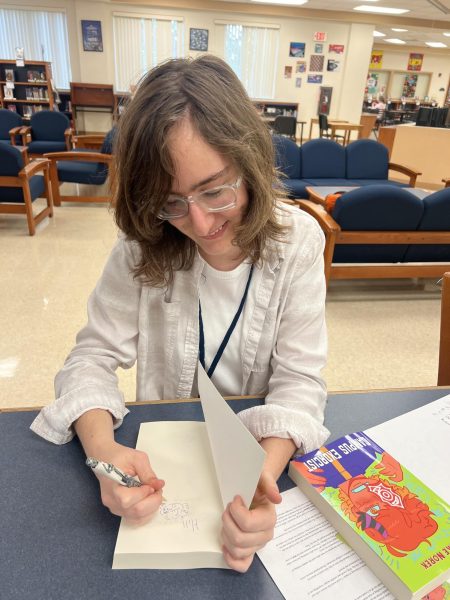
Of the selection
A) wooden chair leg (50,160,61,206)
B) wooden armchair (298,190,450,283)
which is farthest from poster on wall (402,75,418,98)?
wooden armchair (298,190,450,283)

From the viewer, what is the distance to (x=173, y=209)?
0.77m

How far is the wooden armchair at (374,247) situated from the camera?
2.85 m

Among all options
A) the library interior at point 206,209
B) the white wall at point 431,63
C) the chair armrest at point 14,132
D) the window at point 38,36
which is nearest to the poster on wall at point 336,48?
the library interior at point 206,209

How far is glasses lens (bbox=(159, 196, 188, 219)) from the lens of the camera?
0.75 m

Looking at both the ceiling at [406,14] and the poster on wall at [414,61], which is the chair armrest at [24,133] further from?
the poster on wall at [414,61]

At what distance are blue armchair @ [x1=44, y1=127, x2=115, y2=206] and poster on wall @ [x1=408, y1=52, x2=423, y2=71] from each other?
45.6 ft

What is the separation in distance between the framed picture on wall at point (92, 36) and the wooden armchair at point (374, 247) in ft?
24.3

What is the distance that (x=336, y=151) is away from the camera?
4910 millimetres

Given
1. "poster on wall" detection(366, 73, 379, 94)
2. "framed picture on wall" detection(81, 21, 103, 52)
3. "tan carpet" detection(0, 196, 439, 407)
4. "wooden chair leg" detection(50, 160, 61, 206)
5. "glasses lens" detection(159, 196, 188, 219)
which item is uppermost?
"framed picture on wall" detection(81, 21, 103, 52)

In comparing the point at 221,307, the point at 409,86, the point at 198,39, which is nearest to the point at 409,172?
the point at 221,307

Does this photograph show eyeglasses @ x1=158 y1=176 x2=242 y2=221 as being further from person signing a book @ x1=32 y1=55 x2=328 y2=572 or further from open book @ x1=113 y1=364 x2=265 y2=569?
open book @ x1=113 y1=364 x2=265 y2=569

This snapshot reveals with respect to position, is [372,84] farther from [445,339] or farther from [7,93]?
[445,339]

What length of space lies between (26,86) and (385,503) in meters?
9.13

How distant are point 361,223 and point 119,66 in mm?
8009
